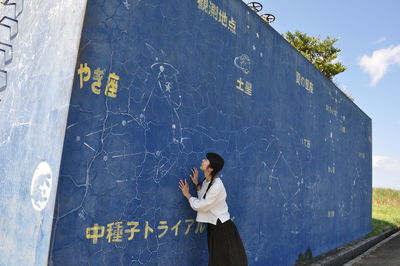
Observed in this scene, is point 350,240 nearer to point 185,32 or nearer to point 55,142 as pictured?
point 185,32

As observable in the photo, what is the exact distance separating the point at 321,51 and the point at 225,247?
1370 centimetres

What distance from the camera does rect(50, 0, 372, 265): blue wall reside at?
7.73ft

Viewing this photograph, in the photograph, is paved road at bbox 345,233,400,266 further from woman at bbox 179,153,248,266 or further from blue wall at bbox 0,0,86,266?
blue wall at bbox 0,0,86,266

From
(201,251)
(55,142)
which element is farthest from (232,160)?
(55,142)

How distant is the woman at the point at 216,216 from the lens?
9.73 feet

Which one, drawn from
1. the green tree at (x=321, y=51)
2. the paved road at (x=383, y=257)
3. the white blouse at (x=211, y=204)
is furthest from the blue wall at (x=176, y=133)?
the green tree at (x=321, y=51)

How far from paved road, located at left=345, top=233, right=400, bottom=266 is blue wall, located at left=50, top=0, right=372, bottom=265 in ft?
4.04

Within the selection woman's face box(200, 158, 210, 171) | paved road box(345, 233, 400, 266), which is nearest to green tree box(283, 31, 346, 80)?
paved road box(345, 233, 400, 266)

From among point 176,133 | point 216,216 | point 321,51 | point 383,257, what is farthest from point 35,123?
point 321,51

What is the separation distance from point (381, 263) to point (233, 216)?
3.66m

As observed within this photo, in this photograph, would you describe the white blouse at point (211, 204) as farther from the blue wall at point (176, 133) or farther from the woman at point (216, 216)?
the blue wall at point (176, 133)

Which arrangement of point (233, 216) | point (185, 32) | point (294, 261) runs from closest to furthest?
1. point (185, 32)
2. point (233, 216)
3. point (294, 261)

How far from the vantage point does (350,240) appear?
7.52 meters

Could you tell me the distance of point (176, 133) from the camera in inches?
120
